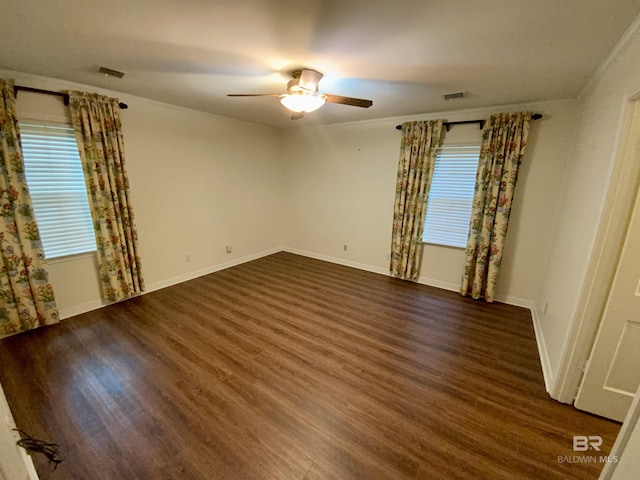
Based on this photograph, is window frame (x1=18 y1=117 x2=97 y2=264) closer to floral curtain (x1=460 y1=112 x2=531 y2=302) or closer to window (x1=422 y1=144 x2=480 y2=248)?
window (x1=422 y1=144 x2=480 y2=248)

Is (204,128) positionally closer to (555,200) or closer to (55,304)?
(55,304)

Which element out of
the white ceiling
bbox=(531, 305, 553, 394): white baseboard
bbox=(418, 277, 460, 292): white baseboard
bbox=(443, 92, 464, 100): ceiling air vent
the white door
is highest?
bbox=(443, 92, 464, 100): ceiling air vent

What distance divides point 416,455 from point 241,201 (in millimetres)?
4118

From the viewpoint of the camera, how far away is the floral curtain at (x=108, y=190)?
2.69 metres

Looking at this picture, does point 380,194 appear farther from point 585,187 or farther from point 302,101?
A: point 585,187

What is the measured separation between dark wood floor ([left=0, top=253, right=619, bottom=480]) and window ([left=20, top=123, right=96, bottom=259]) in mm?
899

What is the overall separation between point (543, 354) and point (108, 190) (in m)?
4.76

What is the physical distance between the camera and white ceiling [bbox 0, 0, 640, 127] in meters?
1.36

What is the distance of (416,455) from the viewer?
152 cm

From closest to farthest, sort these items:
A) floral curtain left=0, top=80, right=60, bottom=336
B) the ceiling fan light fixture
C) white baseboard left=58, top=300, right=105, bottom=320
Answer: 1. the ceiling fan light fixture
2. floral curtain left=0, top=80, right=60, bottom=336
3. white baseboard left=58, top=300, right=105, bottom=320

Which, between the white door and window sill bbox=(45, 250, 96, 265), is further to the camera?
window sill bbox=(45, 250, 96, 265)

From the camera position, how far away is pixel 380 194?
164 inches

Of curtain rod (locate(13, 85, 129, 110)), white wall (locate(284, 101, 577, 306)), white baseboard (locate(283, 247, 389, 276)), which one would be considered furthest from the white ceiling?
white baseboard (locate(283, 247, 389, 276))

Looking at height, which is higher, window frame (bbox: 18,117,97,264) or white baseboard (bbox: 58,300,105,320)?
window frame (bbox: 18,117,97,264)
